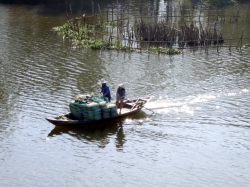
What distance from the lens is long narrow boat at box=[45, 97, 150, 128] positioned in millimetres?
17625

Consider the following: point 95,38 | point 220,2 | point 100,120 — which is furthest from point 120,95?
point 220,2

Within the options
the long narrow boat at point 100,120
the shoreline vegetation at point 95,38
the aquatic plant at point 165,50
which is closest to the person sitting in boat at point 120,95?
the long narrow boat at point 100,120

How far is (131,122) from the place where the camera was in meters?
19.1

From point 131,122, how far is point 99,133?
164 cm

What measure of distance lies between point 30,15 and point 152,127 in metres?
25.6

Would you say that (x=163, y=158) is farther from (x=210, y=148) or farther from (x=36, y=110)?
(x=36, y=110)

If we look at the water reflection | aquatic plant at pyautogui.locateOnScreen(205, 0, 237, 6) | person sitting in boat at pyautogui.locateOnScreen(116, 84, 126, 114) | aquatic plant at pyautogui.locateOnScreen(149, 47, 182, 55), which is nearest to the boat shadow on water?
the water reflection

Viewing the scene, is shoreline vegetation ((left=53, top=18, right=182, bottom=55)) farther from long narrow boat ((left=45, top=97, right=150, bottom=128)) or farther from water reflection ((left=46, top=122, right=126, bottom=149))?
water reflection ((left=46, top=122, right=126, bottom=149))

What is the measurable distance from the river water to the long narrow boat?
346mm

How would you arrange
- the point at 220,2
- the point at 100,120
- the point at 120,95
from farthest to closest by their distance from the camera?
the point at 220,2 < the point at 120,95 < the point at 100,120

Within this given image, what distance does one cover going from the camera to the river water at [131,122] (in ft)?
49.3

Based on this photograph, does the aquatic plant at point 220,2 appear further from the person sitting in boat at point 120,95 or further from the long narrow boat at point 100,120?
the person sitting in boat at point 120,95

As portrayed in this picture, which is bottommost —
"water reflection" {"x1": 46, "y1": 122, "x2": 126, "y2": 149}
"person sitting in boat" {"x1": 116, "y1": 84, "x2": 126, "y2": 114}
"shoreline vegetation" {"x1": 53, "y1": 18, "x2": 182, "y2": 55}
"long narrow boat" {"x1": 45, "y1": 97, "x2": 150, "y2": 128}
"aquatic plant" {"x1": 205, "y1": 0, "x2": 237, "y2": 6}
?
"water reflection" {"x1": 46, "y1": 122, "x2": 126, "y2": 149}

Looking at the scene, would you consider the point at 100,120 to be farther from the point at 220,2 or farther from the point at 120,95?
the point at 220,2
